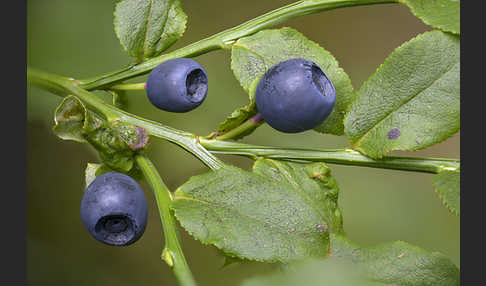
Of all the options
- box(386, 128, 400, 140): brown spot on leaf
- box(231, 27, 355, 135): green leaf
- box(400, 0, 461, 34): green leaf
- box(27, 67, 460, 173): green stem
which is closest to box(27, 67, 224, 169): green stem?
box(27, 67, 460, 173): green stem

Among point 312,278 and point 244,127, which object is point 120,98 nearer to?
point 244,127

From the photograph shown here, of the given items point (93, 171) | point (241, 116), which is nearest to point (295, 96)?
point (241, 116)

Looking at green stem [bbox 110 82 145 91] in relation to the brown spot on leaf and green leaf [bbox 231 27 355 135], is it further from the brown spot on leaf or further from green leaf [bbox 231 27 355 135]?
the brown spot on leaf

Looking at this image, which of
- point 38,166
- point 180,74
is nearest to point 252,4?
point 180,74

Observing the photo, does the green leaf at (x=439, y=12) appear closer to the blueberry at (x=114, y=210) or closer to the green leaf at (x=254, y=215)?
the green leaf at (x=254, y=215)

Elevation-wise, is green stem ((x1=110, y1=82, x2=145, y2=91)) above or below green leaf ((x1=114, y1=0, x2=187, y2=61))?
below

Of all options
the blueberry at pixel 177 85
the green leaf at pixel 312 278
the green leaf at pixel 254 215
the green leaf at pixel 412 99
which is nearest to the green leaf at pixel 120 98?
the blueberry at pixel 177 85
